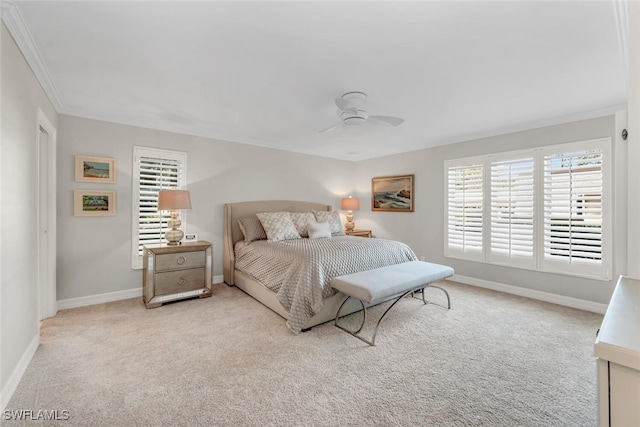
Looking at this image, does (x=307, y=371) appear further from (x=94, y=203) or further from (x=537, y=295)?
(x=537, y=295)

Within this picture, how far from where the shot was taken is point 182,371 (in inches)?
82.1

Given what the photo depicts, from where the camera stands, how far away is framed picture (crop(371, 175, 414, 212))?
5.26 metres

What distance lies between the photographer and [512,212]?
394 cm

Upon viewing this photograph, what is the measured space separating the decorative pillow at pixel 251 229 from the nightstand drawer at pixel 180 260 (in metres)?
0.70

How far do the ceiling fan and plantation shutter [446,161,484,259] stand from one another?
85.4 inches

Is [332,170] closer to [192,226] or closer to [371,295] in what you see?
[192,226]

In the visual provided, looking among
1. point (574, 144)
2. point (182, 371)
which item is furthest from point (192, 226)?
point (574, 144)

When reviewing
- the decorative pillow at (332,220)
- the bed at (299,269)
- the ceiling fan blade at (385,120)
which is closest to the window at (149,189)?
the bed at (299,269)

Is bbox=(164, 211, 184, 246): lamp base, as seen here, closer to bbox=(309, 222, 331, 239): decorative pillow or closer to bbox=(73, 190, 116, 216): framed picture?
A: bbox=(73, 190, 116, 216): framed picture

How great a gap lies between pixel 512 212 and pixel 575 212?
67 cm

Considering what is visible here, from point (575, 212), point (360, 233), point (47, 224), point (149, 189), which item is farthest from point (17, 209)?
point (575, 212)

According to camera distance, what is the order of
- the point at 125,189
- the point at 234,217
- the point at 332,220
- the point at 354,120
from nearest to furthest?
the point at 354,120, the point at 125,189, the point at 234,217, the point at 332,220

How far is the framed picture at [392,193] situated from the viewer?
5258 mm

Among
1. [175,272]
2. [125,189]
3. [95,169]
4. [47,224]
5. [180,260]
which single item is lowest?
[175,272]
